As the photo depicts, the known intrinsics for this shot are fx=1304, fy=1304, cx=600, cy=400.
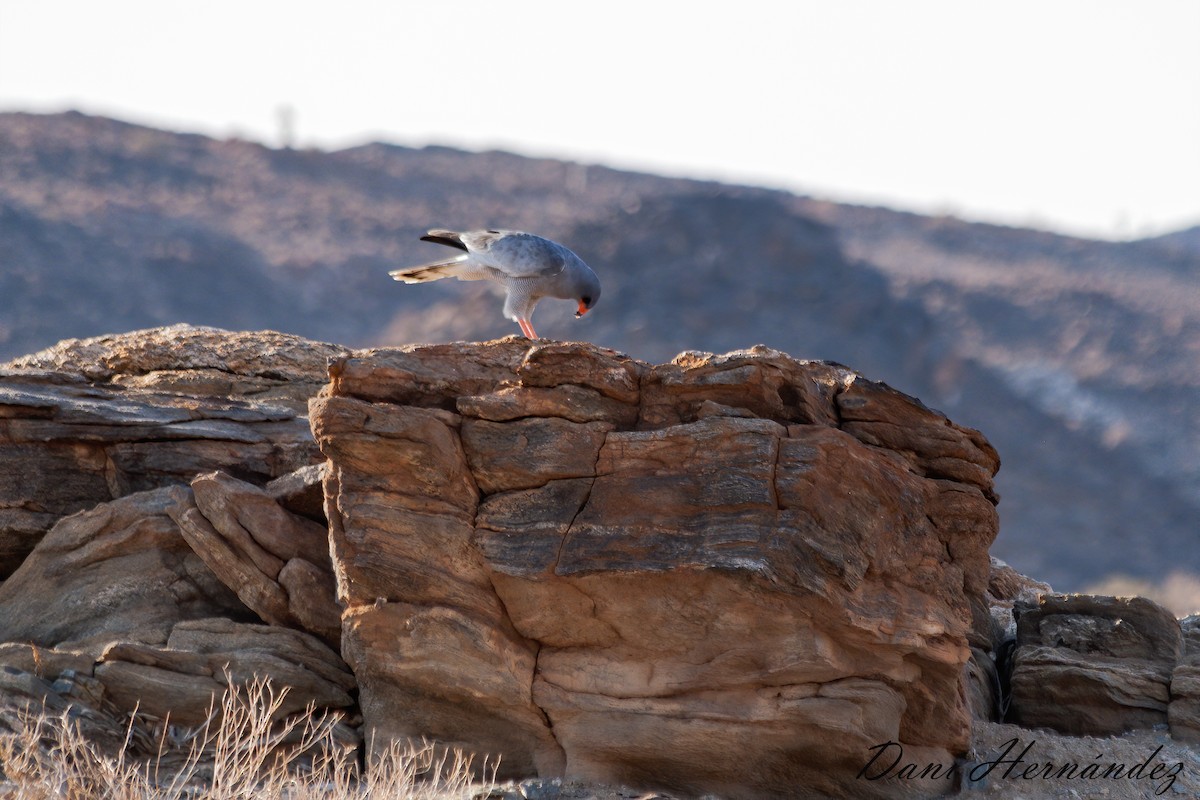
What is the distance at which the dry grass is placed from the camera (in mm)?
7277

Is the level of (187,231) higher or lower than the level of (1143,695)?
lower

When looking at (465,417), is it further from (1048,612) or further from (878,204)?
(878,204)

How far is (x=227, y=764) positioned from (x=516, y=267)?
543 centimetres

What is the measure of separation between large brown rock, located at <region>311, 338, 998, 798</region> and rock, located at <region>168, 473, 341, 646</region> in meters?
0.48

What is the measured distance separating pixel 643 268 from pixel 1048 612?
136ft

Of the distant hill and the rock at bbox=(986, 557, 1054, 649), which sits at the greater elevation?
Result: the rock at bbox=(986, 557, 1054, 649)

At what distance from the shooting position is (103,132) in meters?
59.2

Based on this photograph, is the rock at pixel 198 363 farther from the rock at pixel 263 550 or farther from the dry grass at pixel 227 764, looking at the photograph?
the dry grass at pixel 227 764

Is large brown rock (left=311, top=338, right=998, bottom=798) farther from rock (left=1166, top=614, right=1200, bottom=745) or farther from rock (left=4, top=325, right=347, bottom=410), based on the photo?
rock (left=4, top=325, right=347, bottom=410)

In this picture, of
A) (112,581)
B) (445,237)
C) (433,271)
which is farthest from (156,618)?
(445,237)

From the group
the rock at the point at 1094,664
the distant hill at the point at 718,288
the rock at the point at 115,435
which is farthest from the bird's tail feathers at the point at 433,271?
the distant hill at the point at 718,288

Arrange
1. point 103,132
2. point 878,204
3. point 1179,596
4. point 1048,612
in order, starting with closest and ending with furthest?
point 1048,612, point 1179,596, point 103,132, point 878,204

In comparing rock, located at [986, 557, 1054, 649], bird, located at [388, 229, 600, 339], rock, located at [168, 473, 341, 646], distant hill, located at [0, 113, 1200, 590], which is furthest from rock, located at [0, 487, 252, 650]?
distant hill, located at [0, 113, 1200, 590]

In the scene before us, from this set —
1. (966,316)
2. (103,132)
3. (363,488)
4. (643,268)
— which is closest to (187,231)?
(103,132)
